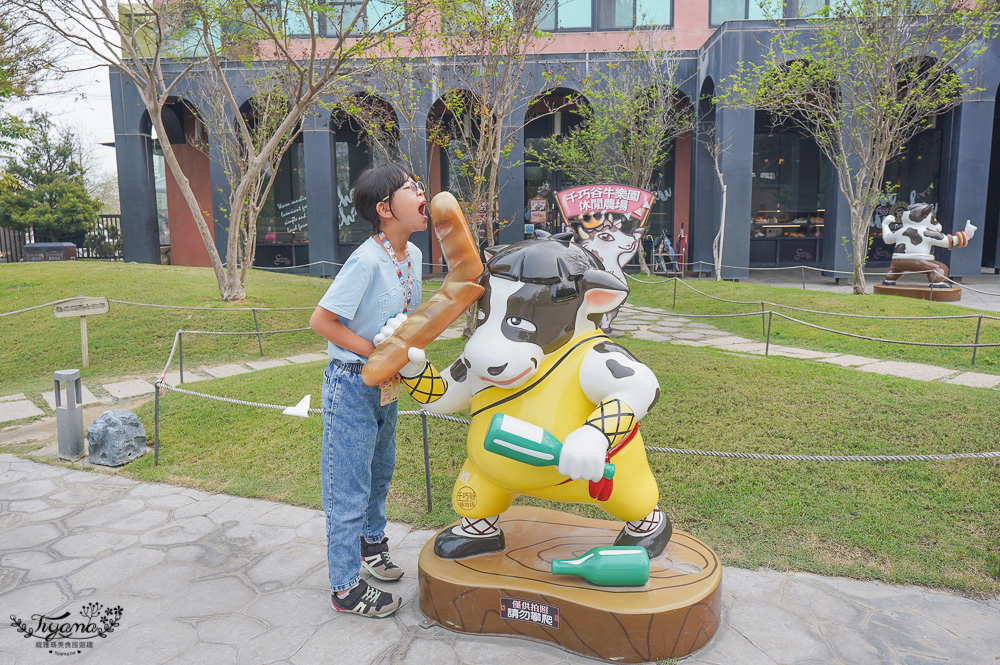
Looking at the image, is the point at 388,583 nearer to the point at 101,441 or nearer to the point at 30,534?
the point at 30,534

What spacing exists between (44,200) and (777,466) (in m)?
23.8

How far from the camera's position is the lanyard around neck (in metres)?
2.81

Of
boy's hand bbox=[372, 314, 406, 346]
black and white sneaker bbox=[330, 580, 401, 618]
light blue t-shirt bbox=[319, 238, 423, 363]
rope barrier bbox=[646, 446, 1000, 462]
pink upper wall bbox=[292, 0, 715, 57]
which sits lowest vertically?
black and white sneaker bbox=[330, 580, 401, 618]

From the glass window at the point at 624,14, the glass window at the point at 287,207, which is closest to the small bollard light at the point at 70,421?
the glass window at the point at 287,207

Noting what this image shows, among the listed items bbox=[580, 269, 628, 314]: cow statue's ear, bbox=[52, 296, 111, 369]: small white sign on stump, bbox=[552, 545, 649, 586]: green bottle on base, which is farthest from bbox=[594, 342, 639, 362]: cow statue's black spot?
bbox=[52, 296, 111, 369]: small white sign on stump

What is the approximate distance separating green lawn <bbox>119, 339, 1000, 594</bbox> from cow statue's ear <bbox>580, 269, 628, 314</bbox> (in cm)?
169

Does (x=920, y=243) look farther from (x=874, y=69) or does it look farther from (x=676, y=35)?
(x=676, y=35)

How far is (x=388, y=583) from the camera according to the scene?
324 cm

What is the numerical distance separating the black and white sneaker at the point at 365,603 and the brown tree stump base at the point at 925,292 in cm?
1160

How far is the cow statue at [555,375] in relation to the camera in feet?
8.47

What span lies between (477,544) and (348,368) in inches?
38.6

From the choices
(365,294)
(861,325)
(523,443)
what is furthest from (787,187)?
(523,443)

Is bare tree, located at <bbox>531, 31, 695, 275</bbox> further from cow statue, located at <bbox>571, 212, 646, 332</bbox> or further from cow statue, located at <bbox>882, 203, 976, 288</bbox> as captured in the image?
cow statue, located at <bbox>571, 212, 646, 332</bbox>

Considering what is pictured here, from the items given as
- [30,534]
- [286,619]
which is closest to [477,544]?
[286,619]
